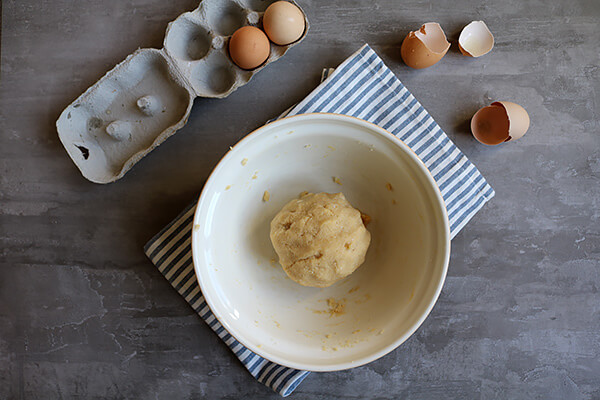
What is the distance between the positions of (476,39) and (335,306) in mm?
898

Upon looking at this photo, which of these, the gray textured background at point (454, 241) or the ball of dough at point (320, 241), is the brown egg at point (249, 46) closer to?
the gray textured background at point (454, 241)

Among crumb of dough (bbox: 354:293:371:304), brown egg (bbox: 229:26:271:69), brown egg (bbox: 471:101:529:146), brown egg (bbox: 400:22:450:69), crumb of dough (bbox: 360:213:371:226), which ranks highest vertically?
brown egg (bbox: 229:26:271:69)

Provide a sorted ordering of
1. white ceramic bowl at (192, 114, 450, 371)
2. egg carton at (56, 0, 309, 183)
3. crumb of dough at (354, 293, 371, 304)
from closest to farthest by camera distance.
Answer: white ceramic bowl at (192, 114, 450, 371), crumb of dough at (354, 293, 371, 304), egg carton at (56, 0, 309, 183)

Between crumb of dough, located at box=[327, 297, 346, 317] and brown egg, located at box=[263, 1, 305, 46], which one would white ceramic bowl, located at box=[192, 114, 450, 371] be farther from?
brown egg, located at box=[263, 1, 305, 46]

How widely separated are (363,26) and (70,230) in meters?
1.09

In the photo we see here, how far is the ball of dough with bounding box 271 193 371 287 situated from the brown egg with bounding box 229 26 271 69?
435 millimetres

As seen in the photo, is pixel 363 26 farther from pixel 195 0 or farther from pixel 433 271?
pixel 433 271

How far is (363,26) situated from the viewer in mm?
1190

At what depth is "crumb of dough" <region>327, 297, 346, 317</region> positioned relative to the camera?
3.32 ft

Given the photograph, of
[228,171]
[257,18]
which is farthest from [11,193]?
[257,18]

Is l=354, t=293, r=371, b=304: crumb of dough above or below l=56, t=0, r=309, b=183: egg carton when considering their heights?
below

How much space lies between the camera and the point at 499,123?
1131 mm

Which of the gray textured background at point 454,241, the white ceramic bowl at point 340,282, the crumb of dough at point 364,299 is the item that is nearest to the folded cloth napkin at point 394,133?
the gray textured background at point 454,241

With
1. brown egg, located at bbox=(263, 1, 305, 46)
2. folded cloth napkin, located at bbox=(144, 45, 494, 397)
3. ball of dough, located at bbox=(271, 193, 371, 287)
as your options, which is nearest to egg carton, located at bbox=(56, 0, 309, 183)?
brown egg, located at bbox=(263, 1, 305, 46)
